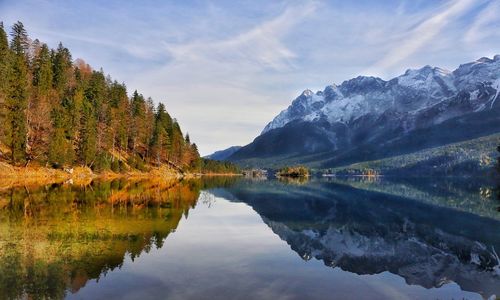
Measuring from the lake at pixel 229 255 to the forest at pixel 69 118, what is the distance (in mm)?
43384

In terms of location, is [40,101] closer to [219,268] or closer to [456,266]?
[219,268]

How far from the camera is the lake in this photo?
18.5 metres

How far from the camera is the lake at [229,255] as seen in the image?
60.8 ft

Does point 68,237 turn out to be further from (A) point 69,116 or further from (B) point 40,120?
(A) point 69,116

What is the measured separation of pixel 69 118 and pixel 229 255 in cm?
8732

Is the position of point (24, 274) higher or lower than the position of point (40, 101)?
lower

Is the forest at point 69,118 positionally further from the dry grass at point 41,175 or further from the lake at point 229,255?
the lake at point 229,255

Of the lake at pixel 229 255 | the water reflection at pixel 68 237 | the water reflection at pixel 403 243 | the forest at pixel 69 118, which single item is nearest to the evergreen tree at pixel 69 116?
the forest at pixel 69 118

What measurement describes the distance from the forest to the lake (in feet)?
142

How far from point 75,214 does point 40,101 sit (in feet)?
213

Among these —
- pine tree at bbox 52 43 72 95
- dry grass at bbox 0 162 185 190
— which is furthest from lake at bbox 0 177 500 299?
pine tree at bbox 52 43 72 95

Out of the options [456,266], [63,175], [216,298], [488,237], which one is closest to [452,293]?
[456,266]

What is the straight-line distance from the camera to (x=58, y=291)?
55.8 ft

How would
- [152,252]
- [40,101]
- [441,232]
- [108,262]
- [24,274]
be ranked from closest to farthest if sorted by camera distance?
[24,274] → [108,262] → [152,252] → [441,232] → [40,101]
